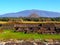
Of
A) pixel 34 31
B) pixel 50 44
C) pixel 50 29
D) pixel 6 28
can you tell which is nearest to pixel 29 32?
pixel 34 31

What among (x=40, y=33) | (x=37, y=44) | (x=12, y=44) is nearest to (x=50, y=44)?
(x=37, y=44)

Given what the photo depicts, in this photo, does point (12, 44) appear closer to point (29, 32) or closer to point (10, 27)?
point (29, 32)

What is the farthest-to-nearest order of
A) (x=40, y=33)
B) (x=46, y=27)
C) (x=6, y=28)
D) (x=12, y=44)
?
(x=6, y=28) → (x=46, y=27) → (x=40, y=33) → (x=12, y=44)

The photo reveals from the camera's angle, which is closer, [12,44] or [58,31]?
[12,44]

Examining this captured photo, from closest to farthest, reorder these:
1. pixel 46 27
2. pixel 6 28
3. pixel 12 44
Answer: pixel 12 44
pixel 46 27
pixel 6 28

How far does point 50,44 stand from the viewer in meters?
19.6

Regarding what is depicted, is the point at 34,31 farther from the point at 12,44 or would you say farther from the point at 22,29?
the point at 12,44

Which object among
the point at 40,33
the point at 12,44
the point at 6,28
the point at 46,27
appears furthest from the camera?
the point at 6,28

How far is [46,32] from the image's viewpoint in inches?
1135

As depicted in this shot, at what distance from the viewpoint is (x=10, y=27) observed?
35594 mm

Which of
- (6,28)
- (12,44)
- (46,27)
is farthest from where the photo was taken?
(6,28)

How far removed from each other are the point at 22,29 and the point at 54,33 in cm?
487

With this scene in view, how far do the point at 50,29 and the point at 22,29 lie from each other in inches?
155

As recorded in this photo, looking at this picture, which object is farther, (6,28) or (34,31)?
(6,28)
